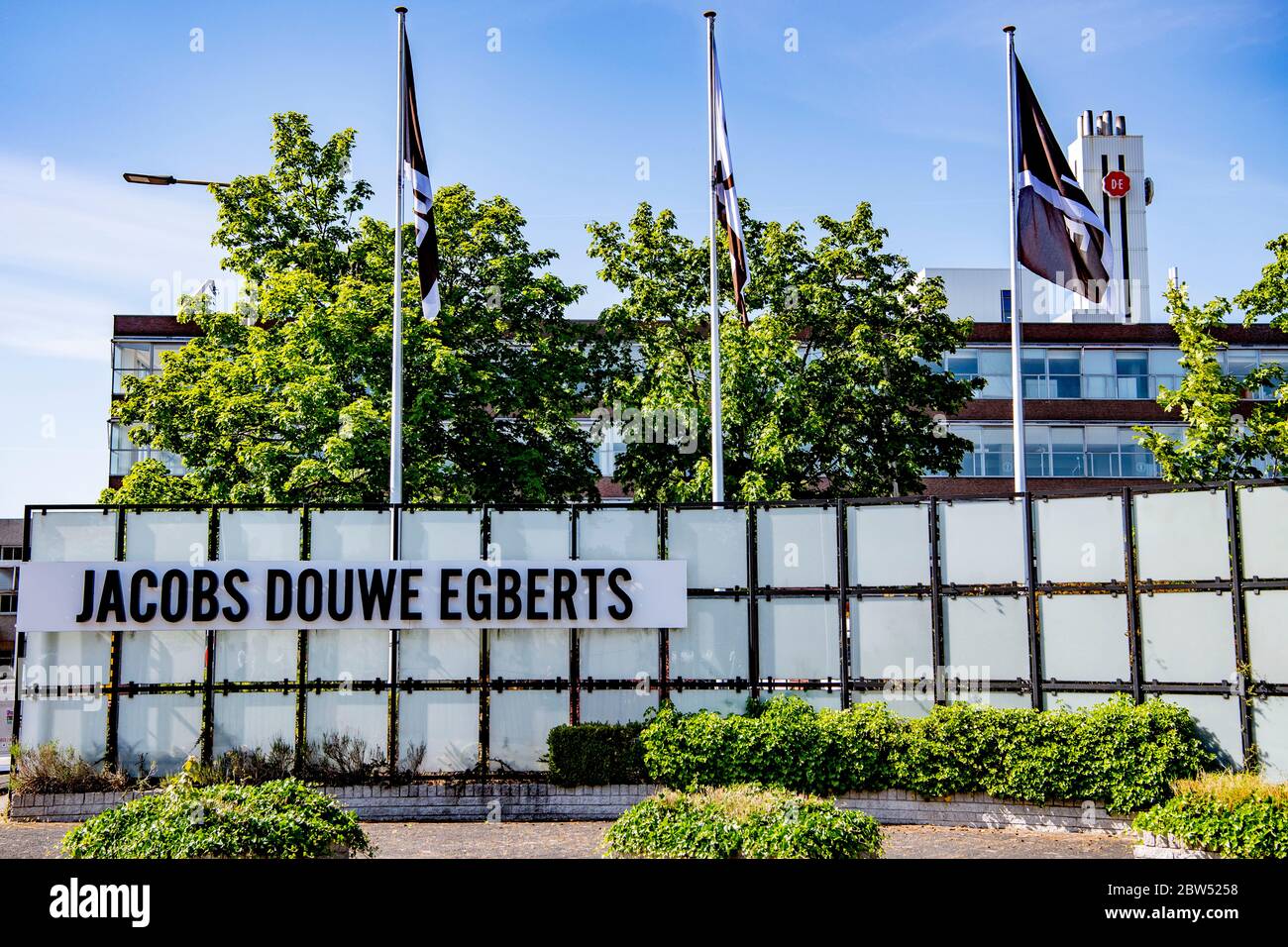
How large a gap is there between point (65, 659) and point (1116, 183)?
271 feet

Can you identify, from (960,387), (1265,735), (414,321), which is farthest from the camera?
(960,387)

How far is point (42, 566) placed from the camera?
18.0m

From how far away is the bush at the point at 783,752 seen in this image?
16453 millimetres

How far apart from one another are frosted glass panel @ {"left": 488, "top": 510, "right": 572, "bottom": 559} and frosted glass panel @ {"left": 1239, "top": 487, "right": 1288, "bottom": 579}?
883 cm

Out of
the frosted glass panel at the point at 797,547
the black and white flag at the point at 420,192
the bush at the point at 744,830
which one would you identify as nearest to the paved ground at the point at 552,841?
the bush at the point at 744,830

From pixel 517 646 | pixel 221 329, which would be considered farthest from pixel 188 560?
pixel 221 329

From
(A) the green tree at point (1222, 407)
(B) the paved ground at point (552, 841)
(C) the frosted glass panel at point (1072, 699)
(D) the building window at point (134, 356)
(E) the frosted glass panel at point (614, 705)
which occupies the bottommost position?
(B) the paved ground at point (552, 841)

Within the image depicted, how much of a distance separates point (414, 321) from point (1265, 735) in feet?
69.0

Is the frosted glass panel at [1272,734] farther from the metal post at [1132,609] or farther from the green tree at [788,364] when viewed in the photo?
the green tree at [788,364]

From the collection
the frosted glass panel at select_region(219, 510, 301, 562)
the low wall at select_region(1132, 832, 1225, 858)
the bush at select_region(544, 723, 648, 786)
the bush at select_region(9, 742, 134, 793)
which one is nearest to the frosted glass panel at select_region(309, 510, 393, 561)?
the frosted glass panel at select_region(219, 510, 301, 562)

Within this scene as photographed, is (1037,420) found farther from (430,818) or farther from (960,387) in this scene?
(430,818)

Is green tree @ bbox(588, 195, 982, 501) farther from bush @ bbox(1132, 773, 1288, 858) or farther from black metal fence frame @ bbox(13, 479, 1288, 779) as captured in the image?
bush @ bbox(1132, 773, 1288, 858)

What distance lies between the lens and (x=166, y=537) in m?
18.5

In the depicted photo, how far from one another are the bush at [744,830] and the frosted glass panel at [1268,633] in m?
6.28
